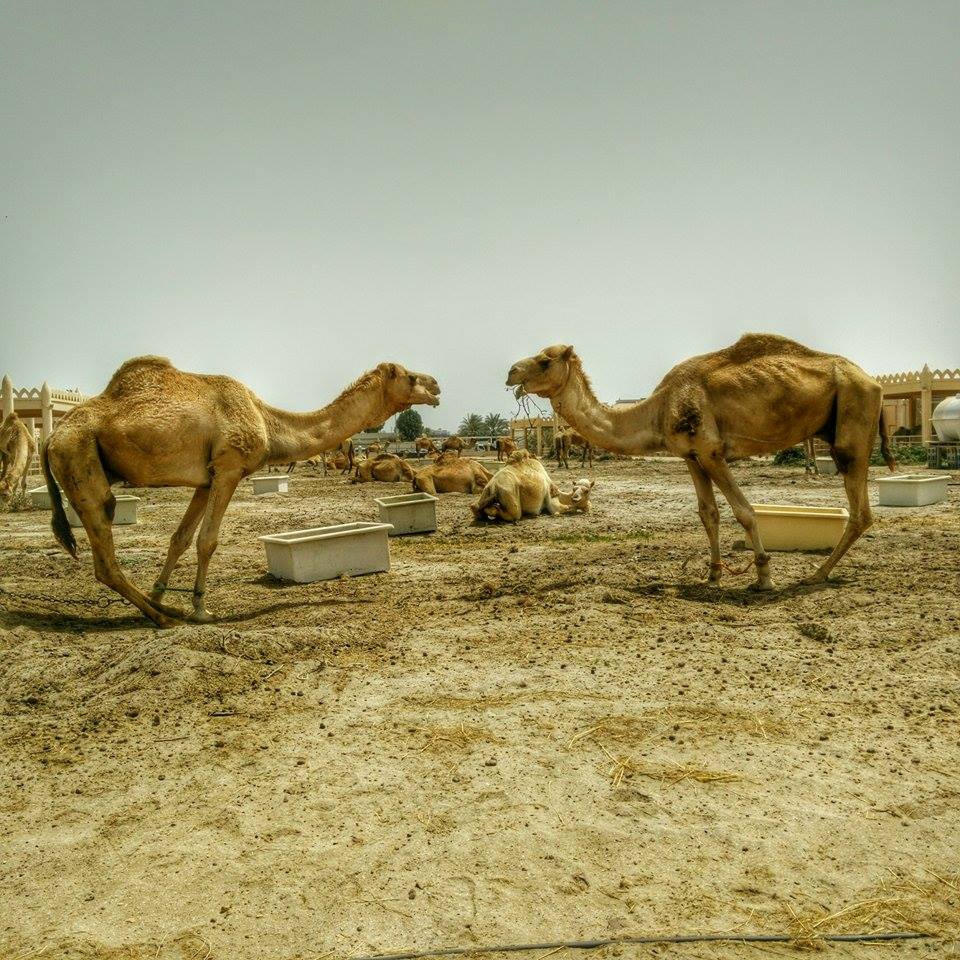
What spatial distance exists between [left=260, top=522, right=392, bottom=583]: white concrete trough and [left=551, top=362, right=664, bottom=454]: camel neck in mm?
2465

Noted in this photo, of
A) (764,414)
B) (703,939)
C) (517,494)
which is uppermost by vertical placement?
(764,414)

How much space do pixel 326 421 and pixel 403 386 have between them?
853 mm

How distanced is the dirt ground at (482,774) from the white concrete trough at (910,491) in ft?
25.0

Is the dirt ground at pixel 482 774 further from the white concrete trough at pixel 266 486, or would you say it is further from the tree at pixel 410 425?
the tree at pixel 410 425

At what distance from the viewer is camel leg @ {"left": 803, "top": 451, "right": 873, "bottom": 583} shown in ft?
25.2

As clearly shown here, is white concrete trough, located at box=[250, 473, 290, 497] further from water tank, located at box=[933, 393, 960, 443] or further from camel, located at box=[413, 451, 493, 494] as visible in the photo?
water tank, located at box=[933, 393, 960, 443]

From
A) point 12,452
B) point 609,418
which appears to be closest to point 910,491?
point 609,418

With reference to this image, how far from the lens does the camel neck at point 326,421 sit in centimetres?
766

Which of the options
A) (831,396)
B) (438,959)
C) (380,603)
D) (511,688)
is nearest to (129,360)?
(380,603)

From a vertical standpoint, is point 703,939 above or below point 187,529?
below

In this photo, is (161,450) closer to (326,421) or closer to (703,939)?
(326,421)

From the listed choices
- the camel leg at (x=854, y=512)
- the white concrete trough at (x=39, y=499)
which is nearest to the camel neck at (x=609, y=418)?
the camel leg at (x=854, y=512)

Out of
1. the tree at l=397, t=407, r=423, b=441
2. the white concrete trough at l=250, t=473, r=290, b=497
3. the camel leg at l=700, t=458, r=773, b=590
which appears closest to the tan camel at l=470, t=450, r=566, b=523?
the camel leg at l=700, t=458, r=773, b=590

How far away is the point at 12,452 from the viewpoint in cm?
1808
